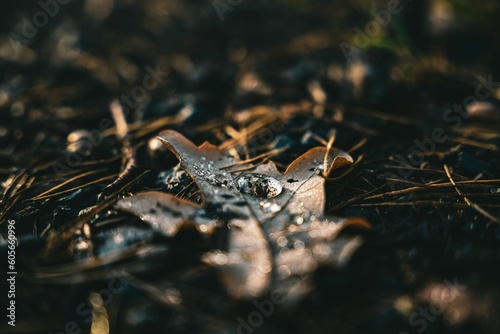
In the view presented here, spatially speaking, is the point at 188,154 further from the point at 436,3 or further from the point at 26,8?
the point at 26,8

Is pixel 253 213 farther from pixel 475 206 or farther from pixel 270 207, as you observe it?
pixel 475 206

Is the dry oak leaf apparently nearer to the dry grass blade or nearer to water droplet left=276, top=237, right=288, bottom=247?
water droplet left=276, top=237, right=288, bottom=247

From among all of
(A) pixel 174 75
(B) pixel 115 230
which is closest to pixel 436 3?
(A) pixel 174 75

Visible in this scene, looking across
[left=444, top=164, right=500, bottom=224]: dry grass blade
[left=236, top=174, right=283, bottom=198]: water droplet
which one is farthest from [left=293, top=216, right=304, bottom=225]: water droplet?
[left=444, top=164, right=500, bottom=224]: dry grass blade

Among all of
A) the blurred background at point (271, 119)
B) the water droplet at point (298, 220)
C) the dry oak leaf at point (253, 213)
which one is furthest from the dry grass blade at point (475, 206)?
the water droplet at point (298, 220)

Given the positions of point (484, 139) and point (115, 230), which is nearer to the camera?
point (115, 230)

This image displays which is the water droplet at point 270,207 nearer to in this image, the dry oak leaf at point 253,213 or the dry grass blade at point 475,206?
the dry oak leaf at point 253,213

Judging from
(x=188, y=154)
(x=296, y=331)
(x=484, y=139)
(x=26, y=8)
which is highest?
(x=26, y=8)
